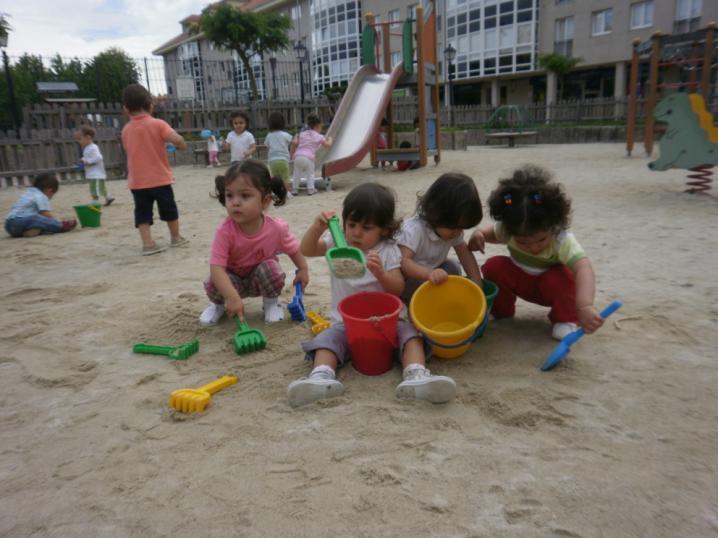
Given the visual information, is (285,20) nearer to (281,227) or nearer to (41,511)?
(281,227)

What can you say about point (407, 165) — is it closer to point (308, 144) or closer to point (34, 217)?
point (308, 144)

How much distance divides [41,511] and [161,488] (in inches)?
11.5

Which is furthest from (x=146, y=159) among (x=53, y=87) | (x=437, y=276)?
(x=53, y=87)

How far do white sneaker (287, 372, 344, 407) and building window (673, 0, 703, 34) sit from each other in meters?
24.2

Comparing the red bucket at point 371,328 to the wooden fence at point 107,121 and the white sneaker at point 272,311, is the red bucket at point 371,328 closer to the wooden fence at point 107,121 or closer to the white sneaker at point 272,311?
the white sneaker at point 272,311

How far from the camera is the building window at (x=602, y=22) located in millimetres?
22469

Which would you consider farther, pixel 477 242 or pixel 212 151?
pixel 212 151

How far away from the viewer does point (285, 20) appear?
74.2 ft

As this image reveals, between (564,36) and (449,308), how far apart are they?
86.2 feet

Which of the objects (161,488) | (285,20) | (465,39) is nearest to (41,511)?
(161,488)

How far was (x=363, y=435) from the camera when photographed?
1.58 meters

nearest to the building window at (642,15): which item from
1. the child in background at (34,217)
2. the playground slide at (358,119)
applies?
the playground slide at (358,119)

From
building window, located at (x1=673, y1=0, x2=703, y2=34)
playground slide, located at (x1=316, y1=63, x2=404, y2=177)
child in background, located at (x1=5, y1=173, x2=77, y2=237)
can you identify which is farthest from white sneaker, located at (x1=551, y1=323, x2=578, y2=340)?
building window, located at (x1=673, y1=0, x2=703, y2=34)

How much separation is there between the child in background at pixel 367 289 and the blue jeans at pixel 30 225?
4.35 metres
